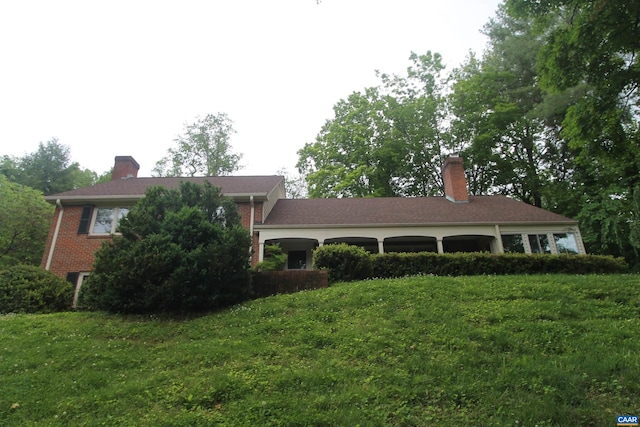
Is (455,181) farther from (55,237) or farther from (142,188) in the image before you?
(55,237)

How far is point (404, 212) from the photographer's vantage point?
18.0m

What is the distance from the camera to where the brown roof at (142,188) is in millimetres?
16047

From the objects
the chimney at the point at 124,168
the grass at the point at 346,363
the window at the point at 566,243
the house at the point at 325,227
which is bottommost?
the grass at the point at 346,363

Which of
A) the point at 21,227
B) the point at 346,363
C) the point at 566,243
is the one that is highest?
the point at 21,227

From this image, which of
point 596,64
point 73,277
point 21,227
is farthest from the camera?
point 21,227

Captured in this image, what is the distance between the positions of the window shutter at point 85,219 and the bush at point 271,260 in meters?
7.40

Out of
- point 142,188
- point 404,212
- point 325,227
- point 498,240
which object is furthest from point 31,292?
point 498,240

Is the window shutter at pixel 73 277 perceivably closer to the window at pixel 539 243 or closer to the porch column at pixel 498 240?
the porch column at pixel 498 240

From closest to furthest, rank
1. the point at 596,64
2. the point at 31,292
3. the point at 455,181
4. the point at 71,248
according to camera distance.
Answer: the point at 596,64 → the point at 31,292 → the point at 71,248 → the point at 455,181

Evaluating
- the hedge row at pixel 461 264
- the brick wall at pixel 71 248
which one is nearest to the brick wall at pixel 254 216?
the hedge row at pixel 461 264

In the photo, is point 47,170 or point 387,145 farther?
point 47,170

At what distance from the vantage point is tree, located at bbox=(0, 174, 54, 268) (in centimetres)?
2078

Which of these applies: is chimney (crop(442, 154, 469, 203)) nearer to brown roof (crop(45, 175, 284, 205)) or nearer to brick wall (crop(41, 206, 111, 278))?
brown roof (crop(45, 175, 284, 205))

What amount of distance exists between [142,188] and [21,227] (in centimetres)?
919
